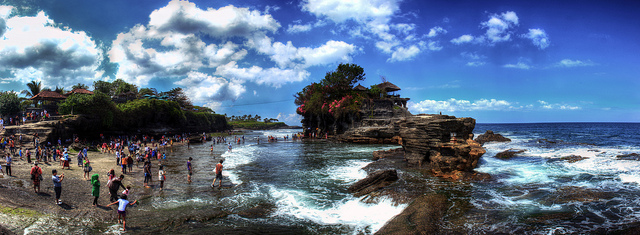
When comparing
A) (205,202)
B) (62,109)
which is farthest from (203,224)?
(62,109)

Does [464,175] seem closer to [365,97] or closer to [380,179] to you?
[380,179]

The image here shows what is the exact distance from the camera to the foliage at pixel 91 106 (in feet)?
121

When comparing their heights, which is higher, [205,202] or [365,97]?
[365,97]

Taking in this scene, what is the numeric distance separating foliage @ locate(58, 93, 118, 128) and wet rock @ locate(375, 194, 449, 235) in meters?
45.1

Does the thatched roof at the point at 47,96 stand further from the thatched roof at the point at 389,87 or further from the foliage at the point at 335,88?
the thatched roof at the point at 389,87

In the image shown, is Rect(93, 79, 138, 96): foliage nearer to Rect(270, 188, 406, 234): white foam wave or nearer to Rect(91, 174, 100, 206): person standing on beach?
Rect(91, 174, 100, 206): person standing on beach

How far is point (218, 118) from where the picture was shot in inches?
3858

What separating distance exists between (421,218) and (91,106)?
46.3m

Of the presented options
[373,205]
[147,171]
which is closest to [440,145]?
[373,205]

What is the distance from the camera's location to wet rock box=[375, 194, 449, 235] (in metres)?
8.27

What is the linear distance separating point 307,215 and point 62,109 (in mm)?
42575

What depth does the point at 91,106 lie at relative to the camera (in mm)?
38688

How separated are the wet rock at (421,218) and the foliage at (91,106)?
1775 inches

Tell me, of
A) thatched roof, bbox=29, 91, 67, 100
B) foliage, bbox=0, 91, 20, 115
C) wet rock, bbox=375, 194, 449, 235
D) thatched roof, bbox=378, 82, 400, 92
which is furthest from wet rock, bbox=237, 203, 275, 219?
thatched roof, bbox=378, 82, 400, 92
